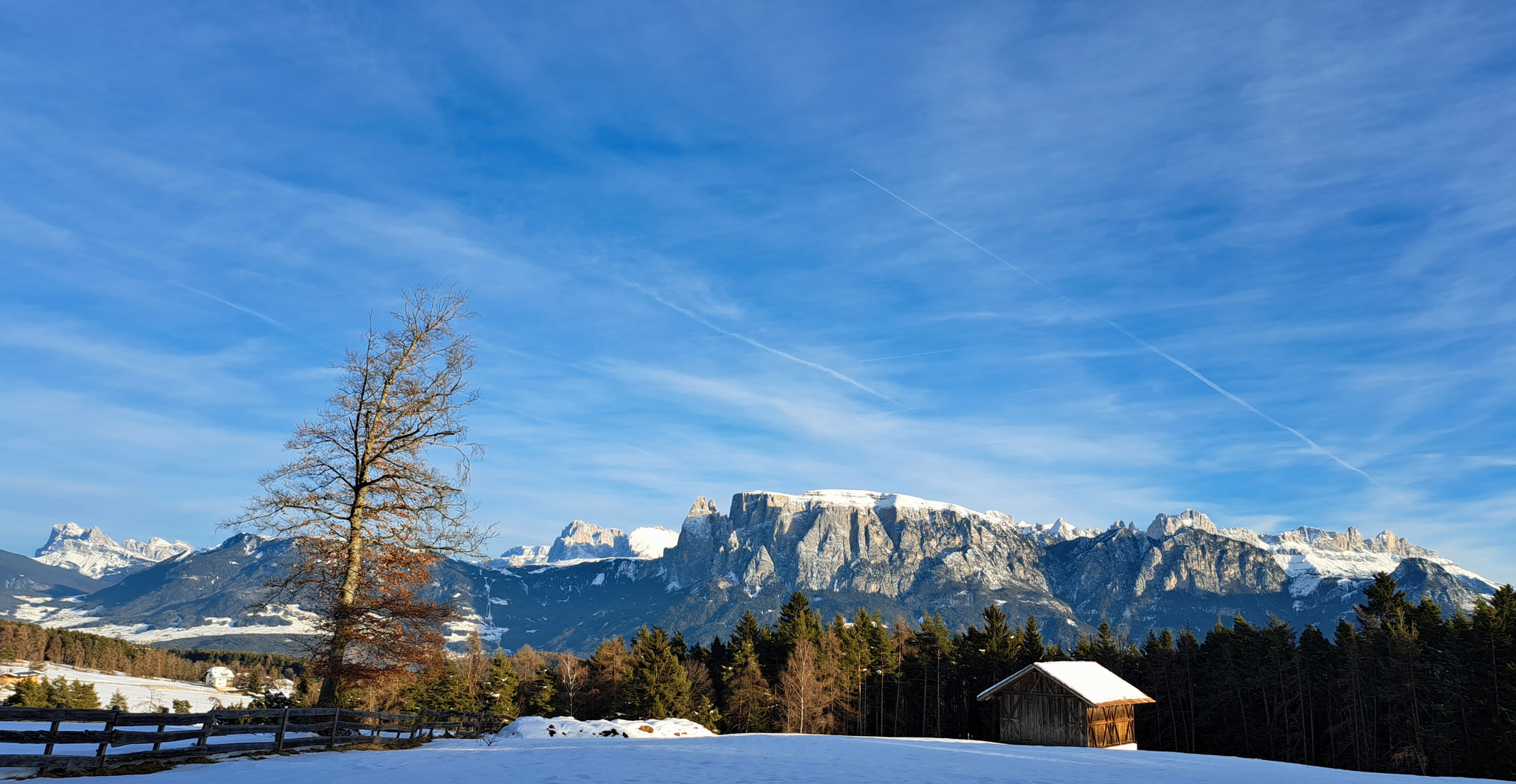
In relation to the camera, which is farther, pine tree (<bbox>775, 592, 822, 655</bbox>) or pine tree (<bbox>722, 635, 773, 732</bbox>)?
pine tree (<bbox>775, 592, 822, 655</bbox>)

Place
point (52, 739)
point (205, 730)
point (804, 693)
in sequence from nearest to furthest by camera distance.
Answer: point (52, 739) < point (205, 730) < point (804, 693)

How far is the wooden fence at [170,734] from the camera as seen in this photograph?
41.7 ft

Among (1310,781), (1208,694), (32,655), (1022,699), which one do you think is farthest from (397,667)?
(32,655)

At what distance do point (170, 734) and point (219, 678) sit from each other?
21830cm

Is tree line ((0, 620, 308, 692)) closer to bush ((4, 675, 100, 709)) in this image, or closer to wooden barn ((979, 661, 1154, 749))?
bush ((4, 675, 100, 709))

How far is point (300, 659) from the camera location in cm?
1950

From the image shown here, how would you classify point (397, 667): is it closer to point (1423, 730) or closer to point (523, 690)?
point (1423, 730)

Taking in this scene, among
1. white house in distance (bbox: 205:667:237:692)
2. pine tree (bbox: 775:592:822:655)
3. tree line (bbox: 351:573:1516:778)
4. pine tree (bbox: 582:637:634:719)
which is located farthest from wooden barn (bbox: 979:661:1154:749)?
white house in distance (bbox: 205:667:237:692)

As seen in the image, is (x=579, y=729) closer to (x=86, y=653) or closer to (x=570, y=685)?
(x=570, y=685)

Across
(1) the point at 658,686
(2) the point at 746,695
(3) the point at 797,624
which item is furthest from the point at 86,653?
(2) the point at 746,695

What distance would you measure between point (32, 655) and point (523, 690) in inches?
5494

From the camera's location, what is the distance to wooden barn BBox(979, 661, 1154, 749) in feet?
162

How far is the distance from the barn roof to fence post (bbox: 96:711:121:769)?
4728cm

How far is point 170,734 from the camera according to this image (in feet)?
49.6
